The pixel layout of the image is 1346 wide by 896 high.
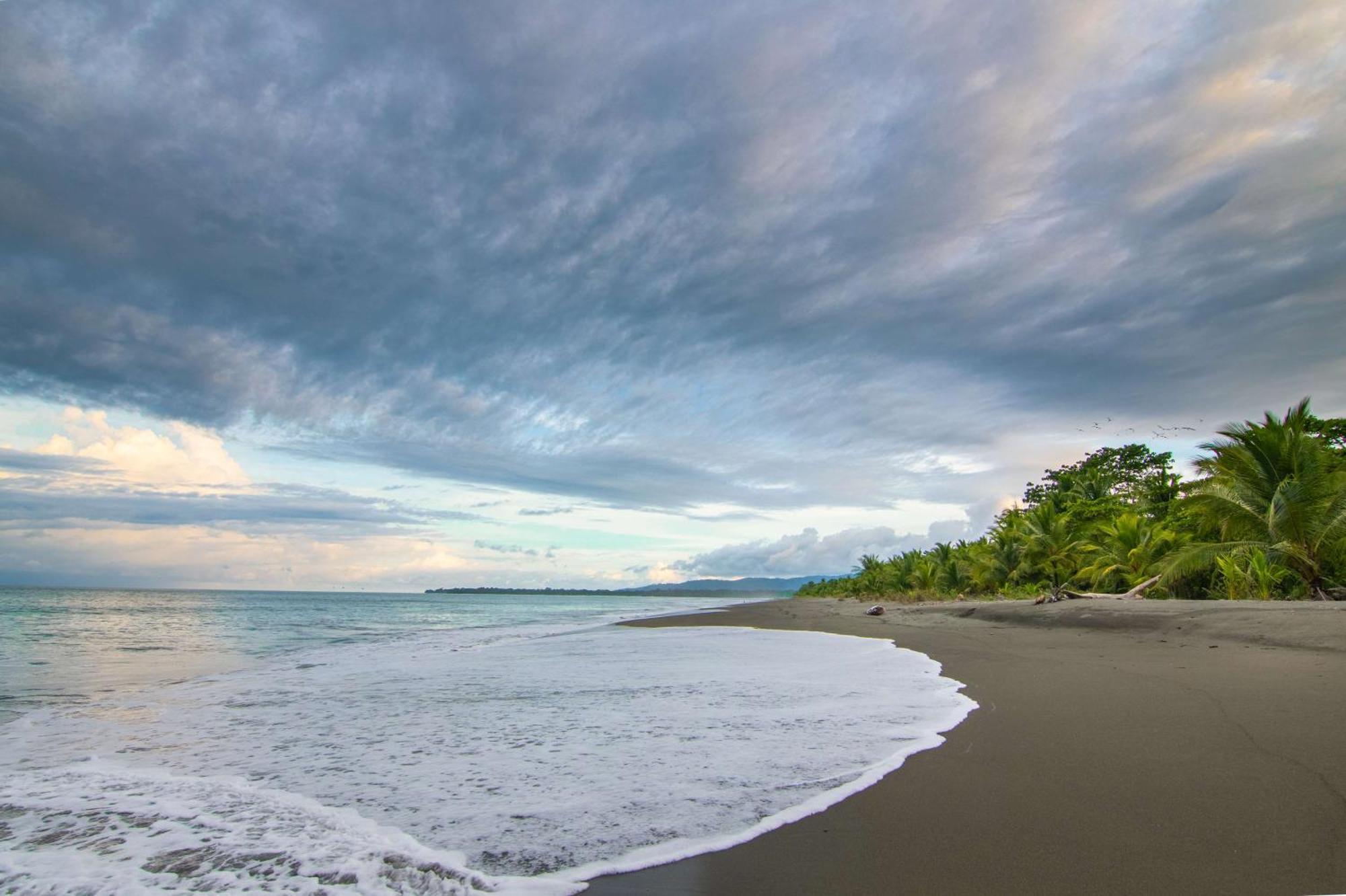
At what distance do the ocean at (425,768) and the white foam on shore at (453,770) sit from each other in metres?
0.02

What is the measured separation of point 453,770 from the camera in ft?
13.8

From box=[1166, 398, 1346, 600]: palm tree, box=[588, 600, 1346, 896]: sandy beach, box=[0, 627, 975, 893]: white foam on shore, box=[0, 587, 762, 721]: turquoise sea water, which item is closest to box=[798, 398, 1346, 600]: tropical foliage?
box=[1166, 398, 1346, 600]: palm tree

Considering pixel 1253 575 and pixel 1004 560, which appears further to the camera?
pixel 1004 560

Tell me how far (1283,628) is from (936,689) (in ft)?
21.8

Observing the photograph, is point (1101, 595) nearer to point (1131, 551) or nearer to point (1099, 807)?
point (1131, 551)

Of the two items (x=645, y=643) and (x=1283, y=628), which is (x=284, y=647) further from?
(x=1283, y=628)

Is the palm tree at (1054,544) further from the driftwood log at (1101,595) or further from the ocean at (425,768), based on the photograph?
the ocean at (425,768)

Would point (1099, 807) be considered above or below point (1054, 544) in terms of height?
below

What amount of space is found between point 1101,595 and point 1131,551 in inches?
Answer: 115

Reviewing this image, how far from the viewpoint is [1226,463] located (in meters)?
17.7

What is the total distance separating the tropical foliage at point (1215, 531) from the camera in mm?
15438

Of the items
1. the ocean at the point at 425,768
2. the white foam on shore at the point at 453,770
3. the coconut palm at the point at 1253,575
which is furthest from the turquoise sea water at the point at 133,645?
the coconut palm at the point at 1253,575

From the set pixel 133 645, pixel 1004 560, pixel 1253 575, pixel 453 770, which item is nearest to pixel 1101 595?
pixel 1253 575

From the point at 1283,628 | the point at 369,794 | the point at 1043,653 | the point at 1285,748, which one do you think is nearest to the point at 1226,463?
the point at 1283,628
